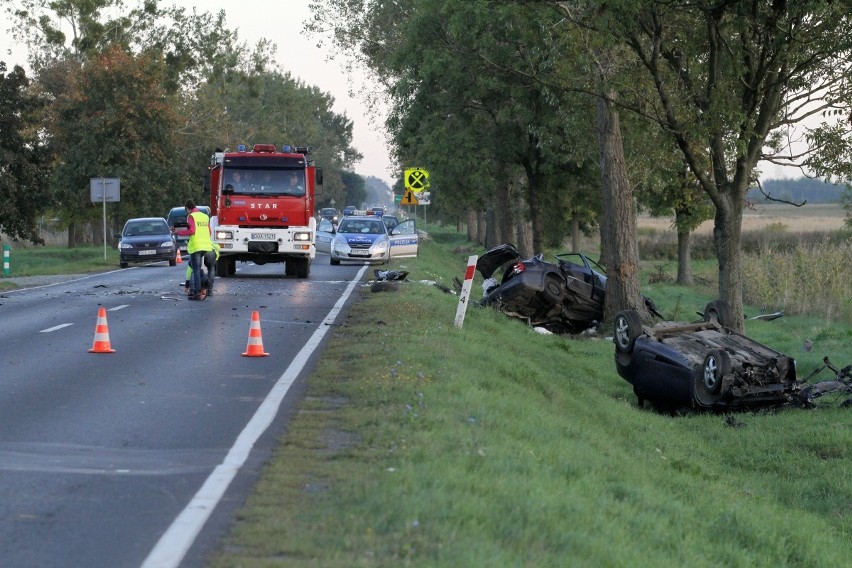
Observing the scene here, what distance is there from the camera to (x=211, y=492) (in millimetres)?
7188

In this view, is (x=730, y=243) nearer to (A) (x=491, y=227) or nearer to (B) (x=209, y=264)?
(B) (x=209, y=264)

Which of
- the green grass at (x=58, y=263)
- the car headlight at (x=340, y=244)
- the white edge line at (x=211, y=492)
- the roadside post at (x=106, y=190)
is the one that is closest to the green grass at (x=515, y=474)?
the white edge line at (x=211, y=492)

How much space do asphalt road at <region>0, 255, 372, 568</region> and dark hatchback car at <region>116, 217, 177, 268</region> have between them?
20635mm

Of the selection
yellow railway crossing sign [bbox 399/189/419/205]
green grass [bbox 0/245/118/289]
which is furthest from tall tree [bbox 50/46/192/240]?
yellow railway crossing sign [bbox 399/189/419/205]

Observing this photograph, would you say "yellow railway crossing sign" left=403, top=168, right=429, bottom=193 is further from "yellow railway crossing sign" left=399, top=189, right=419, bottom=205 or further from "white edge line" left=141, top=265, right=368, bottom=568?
"white edge line" left=141, top=265, right=368, bottom=568

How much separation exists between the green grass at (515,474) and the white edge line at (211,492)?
0.21 metres

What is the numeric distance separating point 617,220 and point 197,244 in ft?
26.1

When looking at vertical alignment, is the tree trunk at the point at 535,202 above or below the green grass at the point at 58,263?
above

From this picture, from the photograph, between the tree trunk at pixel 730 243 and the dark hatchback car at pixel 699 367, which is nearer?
the dark hatchback car at pixel 699 367

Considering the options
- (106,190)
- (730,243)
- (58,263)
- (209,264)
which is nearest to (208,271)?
(209,264)

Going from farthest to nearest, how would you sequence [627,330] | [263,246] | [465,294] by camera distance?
[263,246] → [465,294] → [627,330]

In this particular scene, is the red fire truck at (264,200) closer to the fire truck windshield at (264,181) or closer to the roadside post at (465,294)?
the fire truck windshield at (264,181)

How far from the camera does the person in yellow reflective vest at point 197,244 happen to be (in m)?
24.2

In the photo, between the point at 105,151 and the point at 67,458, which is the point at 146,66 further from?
the point at 67,458
